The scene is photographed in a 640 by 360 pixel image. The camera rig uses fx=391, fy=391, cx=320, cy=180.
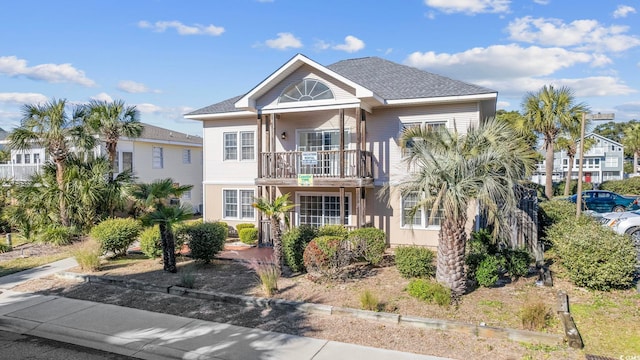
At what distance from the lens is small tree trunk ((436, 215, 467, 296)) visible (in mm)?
9070

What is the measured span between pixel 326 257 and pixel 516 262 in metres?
4.81

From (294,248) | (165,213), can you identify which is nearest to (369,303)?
(294,248)

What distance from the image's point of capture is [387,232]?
15.6 metres

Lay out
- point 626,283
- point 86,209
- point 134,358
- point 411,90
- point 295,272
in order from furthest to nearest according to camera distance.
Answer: point 86,209 < point 411,90 < point 295,272 < point 626,283 < point 134,358

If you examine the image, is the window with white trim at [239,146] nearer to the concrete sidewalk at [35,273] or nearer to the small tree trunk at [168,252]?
the small tree trunk at [168,252]

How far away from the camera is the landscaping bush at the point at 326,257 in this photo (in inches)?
407

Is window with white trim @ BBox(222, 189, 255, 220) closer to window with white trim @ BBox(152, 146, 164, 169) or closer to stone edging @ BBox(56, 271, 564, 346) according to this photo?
stone edging @ BBox(56, 271, 564, 346)

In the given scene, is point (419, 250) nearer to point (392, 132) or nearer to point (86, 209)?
point (392, 132)

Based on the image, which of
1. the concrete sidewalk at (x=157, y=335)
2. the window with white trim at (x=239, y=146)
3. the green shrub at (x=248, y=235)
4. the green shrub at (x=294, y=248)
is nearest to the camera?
the concrete sidewalk at (x=157, y=335)

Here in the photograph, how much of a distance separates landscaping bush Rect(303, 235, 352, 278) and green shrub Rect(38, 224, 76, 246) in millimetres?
11587

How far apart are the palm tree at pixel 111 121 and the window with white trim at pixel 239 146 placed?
15.7 feet

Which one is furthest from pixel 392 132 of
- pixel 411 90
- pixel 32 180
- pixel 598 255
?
pixel 32 180

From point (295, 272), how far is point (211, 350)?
489cm

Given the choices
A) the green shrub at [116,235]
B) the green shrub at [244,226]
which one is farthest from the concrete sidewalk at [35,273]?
the green shrub at [244,226]
